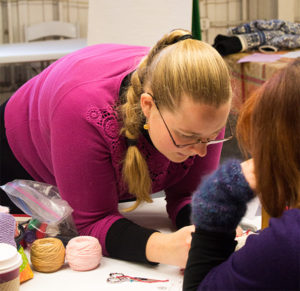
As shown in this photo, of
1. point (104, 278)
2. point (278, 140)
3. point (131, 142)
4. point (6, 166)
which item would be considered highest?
point (278, 140)

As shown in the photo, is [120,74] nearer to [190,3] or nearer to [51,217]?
[51,217]

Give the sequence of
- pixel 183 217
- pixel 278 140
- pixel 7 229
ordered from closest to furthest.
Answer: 1. pixel 278 140
2. pixel 7 229
3. pixel 183 217

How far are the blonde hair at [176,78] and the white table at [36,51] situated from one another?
203cm

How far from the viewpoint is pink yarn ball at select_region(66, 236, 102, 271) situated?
→ 3.92 feet

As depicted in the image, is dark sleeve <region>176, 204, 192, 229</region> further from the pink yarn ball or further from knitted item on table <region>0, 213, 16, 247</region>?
knitted item on table <region>0, 213, 16, 247</region>

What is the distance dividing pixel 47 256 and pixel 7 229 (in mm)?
137

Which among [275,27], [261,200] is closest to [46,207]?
[261,200]

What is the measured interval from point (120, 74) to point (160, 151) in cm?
23

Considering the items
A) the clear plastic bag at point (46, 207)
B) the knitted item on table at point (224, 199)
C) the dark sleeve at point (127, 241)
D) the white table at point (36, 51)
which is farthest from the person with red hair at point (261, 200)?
the white table at point (36, 51)

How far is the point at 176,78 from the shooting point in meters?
1.12

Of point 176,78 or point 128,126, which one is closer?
point 176,78

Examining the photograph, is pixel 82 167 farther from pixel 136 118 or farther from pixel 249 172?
pixel 249 172

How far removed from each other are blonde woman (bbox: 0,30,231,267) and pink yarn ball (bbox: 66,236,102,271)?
59 millimetres

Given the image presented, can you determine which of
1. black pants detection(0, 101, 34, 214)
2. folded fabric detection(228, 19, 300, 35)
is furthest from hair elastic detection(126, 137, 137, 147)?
folded fabric detection(228, 19, 300, 35)
